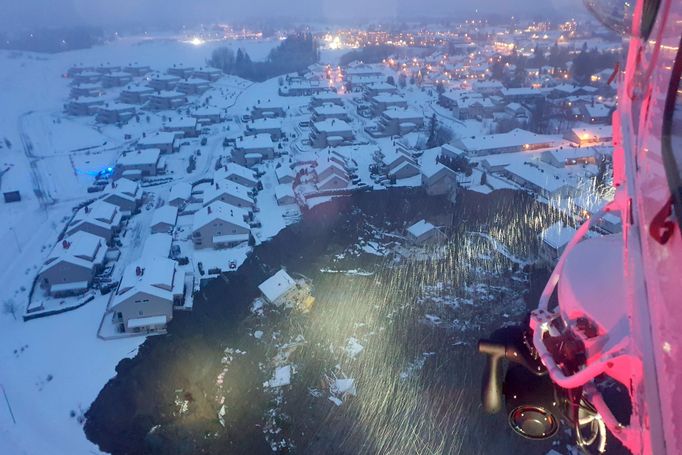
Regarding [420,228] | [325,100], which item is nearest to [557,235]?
[420,228]

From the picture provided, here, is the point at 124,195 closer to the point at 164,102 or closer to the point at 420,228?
the point at 420,228

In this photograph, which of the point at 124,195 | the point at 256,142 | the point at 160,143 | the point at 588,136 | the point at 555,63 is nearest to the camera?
the point at 124,195

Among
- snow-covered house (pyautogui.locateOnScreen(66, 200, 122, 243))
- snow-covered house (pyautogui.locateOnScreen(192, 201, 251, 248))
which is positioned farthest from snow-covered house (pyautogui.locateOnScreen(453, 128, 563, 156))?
snow-covered house (pyautogui.locateOnScreen(66, 200, 122, 243))

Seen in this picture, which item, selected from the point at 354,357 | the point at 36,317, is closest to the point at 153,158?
the point at 36,317

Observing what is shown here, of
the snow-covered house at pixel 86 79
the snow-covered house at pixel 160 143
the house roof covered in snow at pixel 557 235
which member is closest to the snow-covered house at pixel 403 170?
the house roof covered in snow at pixel 557 235

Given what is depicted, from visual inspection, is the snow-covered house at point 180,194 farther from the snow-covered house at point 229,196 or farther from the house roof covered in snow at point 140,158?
the house roof covered in snow at point 140,158

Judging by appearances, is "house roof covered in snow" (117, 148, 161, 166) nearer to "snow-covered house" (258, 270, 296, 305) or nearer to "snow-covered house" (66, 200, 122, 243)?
"snow-covered house" (66, 200, 122, 243)

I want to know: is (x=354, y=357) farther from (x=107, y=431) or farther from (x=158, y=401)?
(x=107, y=431)
